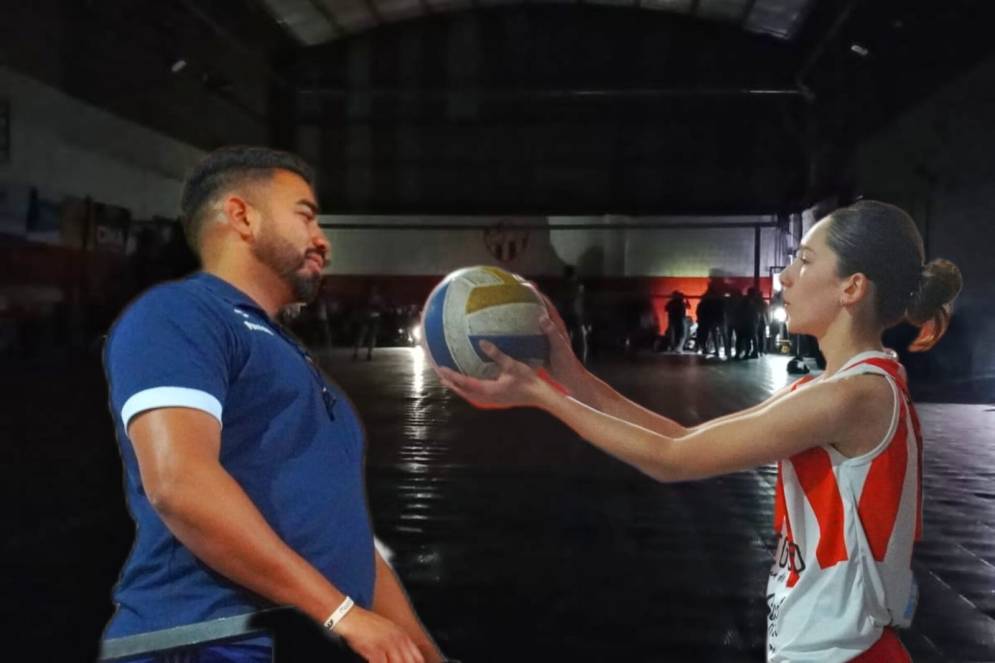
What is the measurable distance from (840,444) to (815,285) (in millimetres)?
282

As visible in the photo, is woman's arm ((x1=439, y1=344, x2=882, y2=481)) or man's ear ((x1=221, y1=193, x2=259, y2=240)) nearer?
man's ear ((x1=221, y1=193, x2=259, y2=240))

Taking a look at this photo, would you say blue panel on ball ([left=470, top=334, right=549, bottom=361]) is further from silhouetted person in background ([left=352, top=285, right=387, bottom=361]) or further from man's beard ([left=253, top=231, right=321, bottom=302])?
silhouetted person in background ([left=352, top=285, right=387, bottom=361])

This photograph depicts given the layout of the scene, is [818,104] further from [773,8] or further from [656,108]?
[656,108]

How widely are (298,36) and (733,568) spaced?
21.8 m

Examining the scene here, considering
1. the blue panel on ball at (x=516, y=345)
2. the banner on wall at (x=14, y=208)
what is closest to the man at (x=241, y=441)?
the blue panel on ball at (x=516, y=345)

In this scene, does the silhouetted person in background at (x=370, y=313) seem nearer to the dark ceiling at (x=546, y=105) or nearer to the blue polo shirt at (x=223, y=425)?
the dark ceiling at (x=546, y=105)

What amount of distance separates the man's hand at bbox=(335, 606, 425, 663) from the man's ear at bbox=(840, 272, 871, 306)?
3.09ft

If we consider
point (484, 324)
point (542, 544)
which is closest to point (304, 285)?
point (484, 324)

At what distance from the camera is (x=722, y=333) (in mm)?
21984

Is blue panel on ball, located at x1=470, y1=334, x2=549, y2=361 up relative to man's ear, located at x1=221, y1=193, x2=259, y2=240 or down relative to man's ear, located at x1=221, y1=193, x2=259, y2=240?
down

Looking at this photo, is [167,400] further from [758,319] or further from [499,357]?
[758,319]

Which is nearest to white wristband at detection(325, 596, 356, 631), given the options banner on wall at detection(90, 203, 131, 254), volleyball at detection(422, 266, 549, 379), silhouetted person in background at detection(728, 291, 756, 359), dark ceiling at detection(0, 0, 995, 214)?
volleyball at detection(422, 266, 549, 379)

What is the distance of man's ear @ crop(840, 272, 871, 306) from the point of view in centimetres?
161

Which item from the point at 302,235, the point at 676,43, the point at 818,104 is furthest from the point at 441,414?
the point at 676,43
